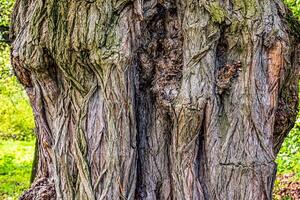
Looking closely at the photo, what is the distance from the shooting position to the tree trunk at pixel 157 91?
3.37 metres

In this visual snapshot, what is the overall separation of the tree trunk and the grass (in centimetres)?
652

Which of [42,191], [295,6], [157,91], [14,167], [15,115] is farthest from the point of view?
[15,115]

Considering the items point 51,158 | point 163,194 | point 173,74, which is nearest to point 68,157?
point 51,158

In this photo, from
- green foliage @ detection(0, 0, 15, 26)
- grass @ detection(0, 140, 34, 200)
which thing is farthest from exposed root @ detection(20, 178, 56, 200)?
green foliage @ detection(0, 0, 15, 26)

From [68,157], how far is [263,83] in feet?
5.24

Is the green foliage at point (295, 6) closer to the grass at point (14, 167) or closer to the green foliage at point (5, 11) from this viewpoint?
the green foliage at point (5, 11)

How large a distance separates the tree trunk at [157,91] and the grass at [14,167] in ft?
21.4

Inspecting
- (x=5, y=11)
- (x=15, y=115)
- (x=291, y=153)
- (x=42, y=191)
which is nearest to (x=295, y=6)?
(x=291, y=153)

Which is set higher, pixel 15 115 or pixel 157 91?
pixel 157 91

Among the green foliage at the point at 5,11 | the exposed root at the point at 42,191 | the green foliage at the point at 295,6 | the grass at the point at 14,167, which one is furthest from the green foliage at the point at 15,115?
the exposed root at the point at 42,191

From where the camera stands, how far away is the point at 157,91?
11.7ft

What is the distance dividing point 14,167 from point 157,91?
37.6 ft

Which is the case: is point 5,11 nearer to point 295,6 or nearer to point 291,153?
point 295,6

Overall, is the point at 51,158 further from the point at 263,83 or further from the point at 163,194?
the point at 263,83
